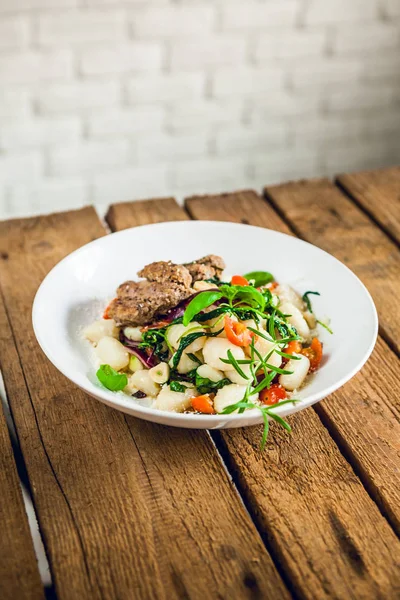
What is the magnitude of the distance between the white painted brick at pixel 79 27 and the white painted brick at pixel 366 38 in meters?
0.87

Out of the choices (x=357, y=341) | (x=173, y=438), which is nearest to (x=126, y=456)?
(x=173, y=438)

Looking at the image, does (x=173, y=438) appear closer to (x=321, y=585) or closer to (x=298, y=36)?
(x=321, y=585)

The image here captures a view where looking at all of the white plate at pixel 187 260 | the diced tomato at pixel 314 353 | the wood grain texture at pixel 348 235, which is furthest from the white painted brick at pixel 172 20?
the diced tomato at pixel 314 353

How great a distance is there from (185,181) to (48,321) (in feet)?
5.61

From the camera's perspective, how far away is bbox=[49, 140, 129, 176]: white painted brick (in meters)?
2.61

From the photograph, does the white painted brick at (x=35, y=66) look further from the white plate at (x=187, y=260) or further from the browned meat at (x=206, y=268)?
the browned meat at (x=206, y=268)

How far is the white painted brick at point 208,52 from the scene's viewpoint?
253 cm

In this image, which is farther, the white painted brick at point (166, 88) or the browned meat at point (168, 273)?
the white painted brick at point (166, 88)

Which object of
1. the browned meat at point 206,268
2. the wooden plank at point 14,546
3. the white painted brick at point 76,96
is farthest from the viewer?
the white painted brick at point 76,96

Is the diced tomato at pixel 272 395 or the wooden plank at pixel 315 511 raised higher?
the diced tomato at pixel 272 395

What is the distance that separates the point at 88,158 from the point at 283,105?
80cm

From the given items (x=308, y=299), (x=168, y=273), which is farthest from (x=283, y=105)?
(x=168, y=273)

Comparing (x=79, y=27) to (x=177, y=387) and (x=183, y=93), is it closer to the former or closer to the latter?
(x=183, y=93)

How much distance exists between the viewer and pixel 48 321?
124 cm
